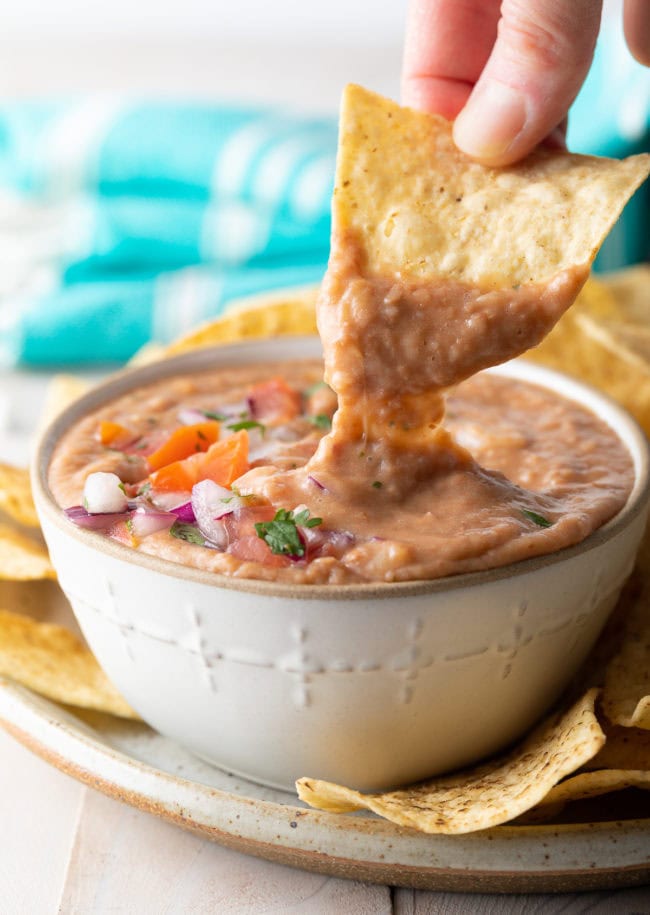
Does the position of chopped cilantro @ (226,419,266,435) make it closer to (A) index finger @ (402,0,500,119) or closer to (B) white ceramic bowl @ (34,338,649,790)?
(B) white ceramic bowl @ (34,338,649,790)

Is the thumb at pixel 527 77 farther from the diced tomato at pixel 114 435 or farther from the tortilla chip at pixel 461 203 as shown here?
the diced tomato at pixel 114 435

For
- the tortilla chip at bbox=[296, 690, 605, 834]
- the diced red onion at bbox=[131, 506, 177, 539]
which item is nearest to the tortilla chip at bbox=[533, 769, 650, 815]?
the tortilla chip at bbox=[296, 690, 605, 834]

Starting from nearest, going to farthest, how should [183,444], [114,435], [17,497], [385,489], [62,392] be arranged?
[385,489] → [183,444] → [114,435] → [17,497] → [62,392]

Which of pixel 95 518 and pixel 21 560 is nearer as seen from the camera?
pixel 95 518

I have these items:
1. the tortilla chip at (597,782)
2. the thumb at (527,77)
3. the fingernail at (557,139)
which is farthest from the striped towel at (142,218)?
the tortilla chip at (597,782)

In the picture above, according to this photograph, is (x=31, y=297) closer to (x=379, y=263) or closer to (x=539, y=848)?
(x=379, y=263)

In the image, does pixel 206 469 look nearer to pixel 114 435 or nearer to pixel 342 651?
pixel 114 435

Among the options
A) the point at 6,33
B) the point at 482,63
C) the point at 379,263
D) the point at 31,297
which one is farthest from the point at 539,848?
the point at 6,33

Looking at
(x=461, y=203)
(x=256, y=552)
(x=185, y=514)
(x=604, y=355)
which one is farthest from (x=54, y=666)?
(x=604, y=355)
